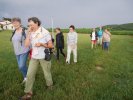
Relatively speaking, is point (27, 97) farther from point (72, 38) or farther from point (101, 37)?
point (101, 37)

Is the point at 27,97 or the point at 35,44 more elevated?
the point at 35,44

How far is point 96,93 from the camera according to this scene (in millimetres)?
6227

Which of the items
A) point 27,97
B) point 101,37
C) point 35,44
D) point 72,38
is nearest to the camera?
point 27,97

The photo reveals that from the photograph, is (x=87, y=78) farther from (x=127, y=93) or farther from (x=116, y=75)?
(x=127, y=93)

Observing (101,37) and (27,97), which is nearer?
(27,97)

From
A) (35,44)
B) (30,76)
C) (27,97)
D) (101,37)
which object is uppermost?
(35,44)

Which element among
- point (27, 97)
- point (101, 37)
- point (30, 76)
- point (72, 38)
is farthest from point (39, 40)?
point (101, 37)

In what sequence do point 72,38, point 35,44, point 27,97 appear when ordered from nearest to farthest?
point 27,97, point 35,44, point 72,38

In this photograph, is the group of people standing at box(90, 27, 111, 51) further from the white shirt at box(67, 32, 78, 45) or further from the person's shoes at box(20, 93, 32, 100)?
the person's shoes at box(20, 93, 32, 100)

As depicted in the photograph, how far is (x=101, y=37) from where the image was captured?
2367 cm

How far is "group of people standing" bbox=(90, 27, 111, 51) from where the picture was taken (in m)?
18.4

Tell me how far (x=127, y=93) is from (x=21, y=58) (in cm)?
332

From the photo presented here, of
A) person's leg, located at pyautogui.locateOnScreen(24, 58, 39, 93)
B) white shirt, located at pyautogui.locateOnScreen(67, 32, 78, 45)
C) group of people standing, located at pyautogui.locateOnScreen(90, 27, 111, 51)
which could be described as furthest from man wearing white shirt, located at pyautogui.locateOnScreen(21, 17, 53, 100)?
group of people standing, located at pyautogui.locateOnScreen(90, 27, 111, 51)

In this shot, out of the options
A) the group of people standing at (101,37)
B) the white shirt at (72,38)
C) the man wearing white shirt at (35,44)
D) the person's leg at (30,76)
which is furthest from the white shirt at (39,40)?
the group of people standing at (101,37)
